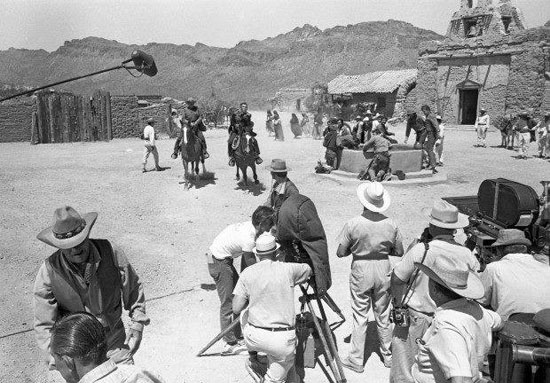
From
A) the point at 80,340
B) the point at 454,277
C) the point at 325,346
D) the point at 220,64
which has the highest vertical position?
the point at 220,64

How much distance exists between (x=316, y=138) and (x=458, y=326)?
1886 cm

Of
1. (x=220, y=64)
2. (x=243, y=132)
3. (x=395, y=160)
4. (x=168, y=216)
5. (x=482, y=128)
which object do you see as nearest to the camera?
(x=168, y=216)

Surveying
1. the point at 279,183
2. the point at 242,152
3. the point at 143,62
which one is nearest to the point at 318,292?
the point at 279,183

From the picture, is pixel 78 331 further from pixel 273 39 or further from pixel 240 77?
pixel 273 39

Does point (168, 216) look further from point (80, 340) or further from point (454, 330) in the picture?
point (454, 330)

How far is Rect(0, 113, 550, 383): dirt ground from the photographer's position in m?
4.84

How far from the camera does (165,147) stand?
689 inches

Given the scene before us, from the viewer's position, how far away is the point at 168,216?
31.1ft

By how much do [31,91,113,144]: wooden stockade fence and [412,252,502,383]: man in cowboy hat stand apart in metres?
19.1

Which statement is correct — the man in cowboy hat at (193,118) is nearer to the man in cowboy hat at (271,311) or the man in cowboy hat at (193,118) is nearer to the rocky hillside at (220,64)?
the man in cowboy hat at (271,311)

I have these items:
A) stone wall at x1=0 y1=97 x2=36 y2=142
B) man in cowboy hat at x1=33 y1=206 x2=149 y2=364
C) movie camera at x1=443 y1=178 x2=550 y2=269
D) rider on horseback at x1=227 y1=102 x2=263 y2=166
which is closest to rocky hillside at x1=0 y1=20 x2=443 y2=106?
stone wall at x1=0 y1=97 x2=36 y2=142

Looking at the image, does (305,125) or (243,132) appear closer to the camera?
(243,132)

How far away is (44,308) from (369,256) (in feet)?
8.99

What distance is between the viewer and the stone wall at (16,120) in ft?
61.4
